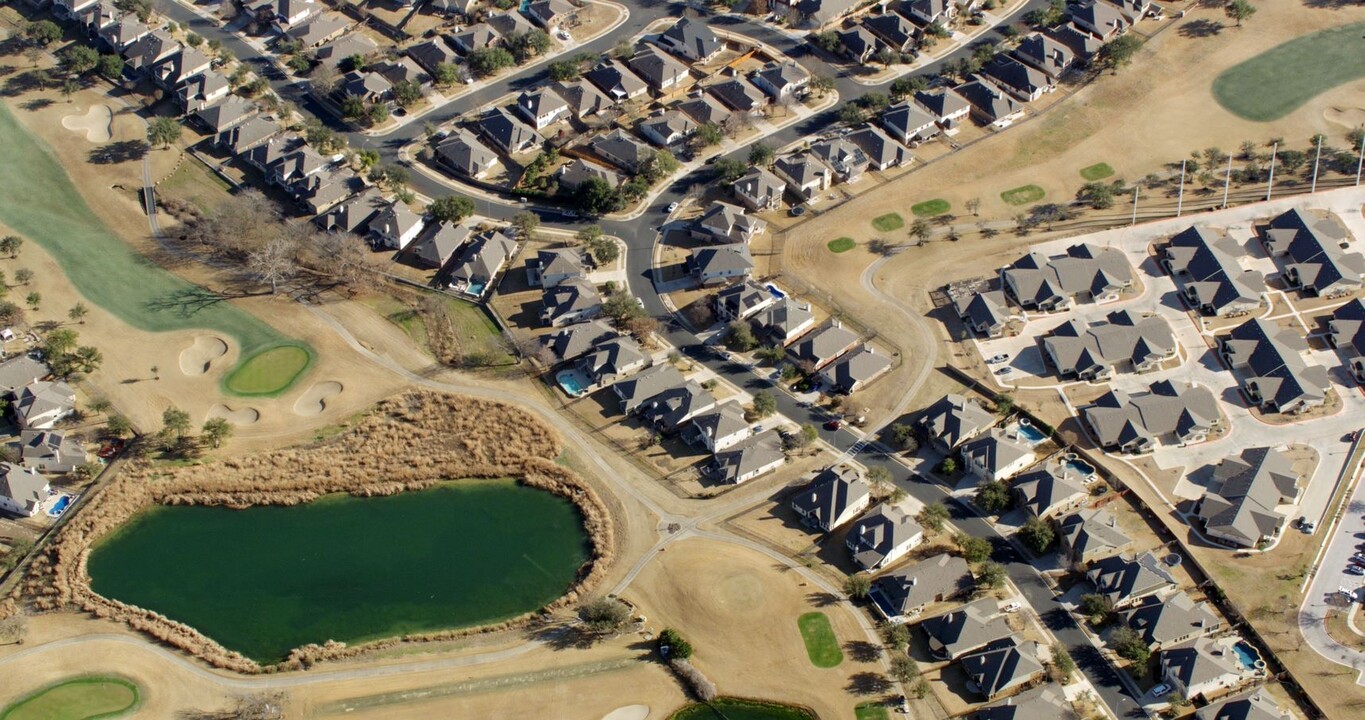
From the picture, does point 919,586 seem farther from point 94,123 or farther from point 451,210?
point 94,123

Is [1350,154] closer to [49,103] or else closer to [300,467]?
[300,467]

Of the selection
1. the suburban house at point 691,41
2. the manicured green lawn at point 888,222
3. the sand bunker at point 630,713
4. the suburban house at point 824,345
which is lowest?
the sand bunker at point 630,713

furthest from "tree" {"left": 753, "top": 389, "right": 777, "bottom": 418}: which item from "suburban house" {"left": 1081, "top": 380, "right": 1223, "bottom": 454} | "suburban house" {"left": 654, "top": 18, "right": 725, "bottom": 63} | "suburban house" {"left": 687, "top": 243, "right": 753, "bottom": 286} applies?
"suburban house" {"left": 654, "top": 18, "right": 725, "bottom": 63}

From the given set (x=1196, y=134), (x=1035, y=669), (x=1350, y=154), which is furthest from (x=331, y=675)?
(x=1350, y=154)

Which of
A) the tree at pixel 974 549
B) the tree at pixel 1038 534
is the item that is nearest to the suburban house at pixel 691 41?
the tree at pixel 974 549

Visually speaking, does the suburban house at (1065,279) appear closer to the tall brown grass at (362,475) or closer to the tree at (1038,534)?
the tree at (1038,534)

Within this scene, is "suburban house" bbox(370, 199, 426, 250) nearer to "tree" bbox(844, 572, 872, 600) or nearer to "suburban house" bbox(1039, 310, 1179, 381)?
"tree" bbox(844, 572, 872, 600)

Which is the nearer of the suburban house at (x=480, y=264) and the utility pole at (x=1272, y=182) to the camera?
the suburban house at (x=480, y=264)
